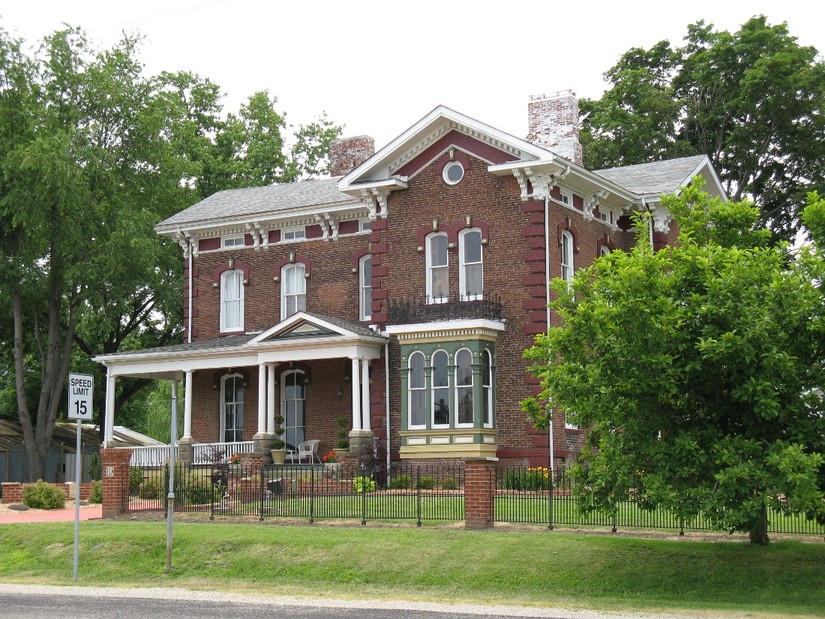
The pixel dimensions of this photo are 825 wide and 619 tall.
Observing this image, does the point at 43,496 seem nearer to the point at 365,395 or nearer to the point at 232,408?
the point at 232,408

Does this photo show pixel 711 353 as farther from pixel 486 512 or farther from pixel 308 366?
pixel 308 366

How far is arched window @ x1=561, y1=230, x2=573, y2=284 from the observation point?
3366 cm

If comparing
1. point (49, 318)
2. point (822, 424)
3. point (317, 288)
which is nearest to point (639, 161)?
point (317, 288)

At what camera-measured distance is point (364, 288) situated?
36875 mm

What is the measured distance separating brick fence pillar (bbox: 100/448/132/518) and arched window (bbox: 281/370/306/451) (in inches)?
369

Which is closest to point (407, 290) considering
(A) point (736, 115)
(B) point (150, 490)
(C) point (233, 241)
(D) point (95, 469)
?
(C) point (233, 241)

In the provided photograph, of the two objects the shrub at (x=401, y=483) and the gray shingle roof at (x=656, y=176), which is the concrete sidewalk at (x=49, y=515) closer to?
the shrub at (x=401, y=483)

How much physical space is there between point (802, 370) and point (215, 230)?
2470 centimetres

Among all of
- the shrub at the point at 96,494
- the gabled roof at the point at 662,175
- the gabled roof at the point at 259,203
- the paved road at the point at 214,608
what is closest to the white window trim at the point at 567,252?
the gabled roof at the point at 662,175

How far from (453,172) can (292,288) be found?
287 inches

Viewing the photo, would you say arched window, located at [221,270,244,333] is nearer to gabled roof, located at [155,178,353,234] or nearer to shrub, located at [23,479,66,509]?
gabled roof, located at [155,178,353,234]

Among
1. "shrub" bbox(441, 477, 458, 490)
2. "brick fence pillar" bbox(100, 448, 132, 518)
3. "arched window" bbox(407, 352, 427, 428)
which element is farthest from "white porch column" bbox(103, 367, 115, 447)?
"shrub" bbox(441, 477, 458, 490)

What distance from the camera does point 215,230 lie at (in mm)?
39406

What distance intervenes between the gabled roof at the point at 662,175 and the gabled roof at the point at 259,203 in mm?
8630
